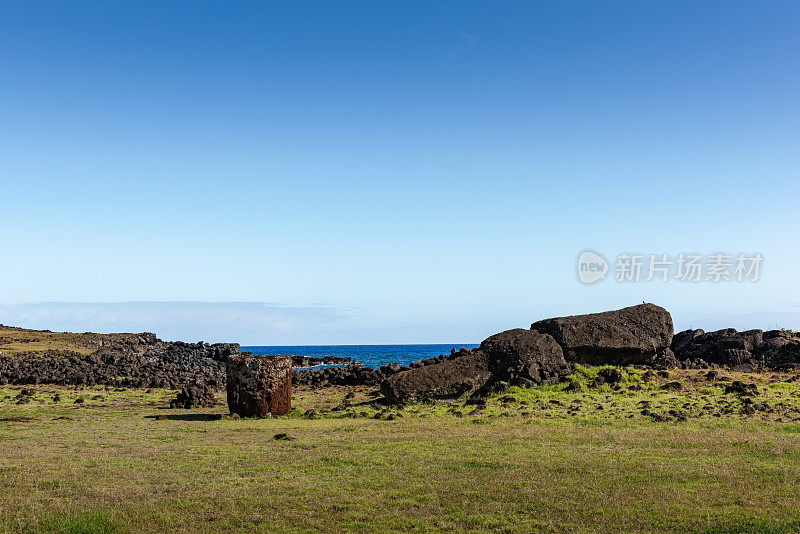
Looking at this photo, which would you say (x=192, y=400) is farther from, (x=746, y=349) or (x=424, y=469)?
(x=746, y=349)

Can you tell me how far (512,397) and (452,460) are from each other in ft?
33.2

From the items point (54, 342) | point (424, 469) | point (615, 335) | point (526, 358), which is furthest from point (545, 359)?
point (54, 342)

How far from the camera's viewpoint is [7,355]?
52.9 metres

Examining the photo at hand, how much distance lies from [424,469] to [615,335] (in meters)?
17.4

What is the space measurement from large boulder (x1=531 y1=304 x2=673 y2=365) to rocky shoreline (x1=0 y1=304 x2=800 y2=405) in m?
0.04

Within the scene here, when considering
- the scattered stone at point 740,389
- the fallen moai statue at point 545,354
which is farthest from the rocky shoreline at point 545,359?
the scattered stone at point 740,389

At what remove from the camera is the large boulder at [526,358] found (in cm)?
2569

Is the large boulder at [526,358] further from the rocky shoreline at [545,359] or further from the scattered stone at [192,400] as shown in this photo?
the scattered stone at [192,400]

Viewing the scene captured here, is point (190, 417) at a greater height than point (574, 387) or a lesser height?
lesser

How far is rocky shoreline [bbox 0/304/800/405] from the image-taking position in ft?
83.8

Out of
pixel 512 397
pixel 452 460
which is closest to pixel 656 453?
pixel 452 460

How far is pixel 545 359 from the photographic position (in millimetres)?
26531

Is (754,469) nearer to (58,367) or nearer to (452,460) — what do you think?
(452,460)

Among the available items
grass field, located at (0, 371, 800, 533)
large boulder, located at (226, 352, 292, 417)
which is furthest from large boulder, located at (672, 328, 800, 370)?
large boulder, located at (226, 352, 292, 417)
